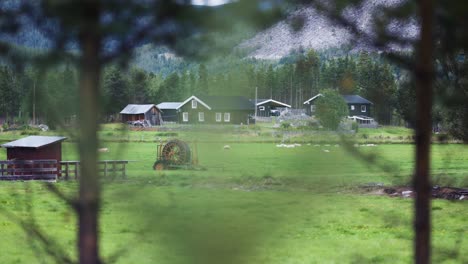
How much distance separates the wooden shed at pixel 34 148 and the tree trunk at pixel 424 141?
25.9 m

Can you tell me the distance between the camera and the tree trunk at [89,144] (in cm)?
234

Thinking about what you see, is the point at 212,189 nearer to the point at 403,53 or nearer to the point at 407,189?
the point at 403,53

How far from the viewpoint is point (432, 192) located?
75.0 ft

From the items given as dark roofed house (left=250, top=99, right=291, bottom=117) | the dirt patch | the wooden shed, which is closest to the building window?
dark roofed house (left=250, top=99, right=291, bottom=117)

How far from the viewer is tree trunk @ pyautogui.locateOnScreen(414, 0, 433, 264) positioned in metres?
3.01

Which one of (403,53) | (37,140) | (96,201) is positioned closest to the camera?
(96,201)

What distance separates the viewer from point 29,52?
8.51 feet

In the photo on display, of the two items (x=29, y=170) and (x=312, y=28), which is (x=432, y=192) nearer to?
(x=29, y=170)

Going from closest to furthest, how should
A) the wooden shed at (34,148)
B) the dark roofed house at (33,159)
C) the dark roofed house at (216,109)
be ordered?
1. the dark roofed house at (216,109)
2. the dark roofed house at (33,159)
3. the wooden shed at (34,148)

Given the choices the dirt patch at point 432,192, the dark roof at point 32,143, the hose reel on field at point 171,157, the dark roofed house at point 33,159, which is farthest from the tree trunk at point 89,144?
the hose reel on field at point 171,157

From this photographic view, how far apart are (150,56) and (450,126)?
1680cm

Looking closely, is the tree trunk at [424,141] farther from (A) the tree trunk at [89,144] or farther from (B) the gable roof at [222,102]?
(A) the tree trunk at [89,144]

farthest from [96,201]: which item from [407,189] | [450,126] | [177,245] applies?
[407,189]

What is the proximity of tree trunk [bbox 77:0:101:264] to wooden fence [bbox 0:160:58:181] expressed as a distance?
83.6ft
